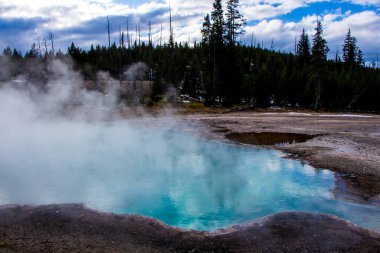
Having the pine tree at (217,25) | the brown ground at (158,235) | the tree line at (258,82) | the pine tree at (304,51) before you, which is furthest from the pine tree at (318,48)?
the brown ground at (158,235)

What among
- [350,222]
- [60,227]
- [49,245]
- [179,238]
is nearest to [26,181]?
[60,227]

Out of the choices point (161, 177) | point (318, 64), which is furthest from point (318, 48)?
point (161, 177)

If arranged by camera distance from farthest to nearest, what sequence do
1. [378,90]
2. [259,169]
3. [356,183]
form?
[378,90] < [259,169] < [356,183]

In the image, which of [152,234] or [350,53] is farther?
[350,53]

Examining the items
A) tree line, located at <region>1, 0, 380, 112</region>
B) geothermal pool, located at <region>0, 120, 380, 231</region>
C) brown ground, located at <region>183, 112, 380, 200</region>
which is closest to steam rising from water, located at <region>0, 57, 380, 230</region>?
geothermal pool, located at <region>0, 120, 380, 231</region>

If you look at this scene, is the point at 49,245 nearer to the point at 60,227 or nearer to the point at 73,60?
the point at 60,227

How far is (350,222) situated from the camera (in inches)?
339

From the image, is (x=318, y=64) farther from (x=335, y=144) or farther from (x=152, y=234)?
(x=152, y=234)

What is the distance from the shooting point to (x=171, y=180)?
12953 millimetres

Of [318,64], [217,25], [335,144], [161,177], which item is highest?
[217,25]

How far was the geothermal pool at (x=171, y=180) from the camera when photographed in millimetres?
10055

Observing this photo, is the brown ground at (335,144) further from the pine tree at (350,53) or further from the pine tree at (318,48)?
the pine tree at (350,53)

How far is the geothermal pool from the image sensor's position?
10055 mm

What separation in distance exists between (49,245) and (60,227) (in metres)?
0.90
